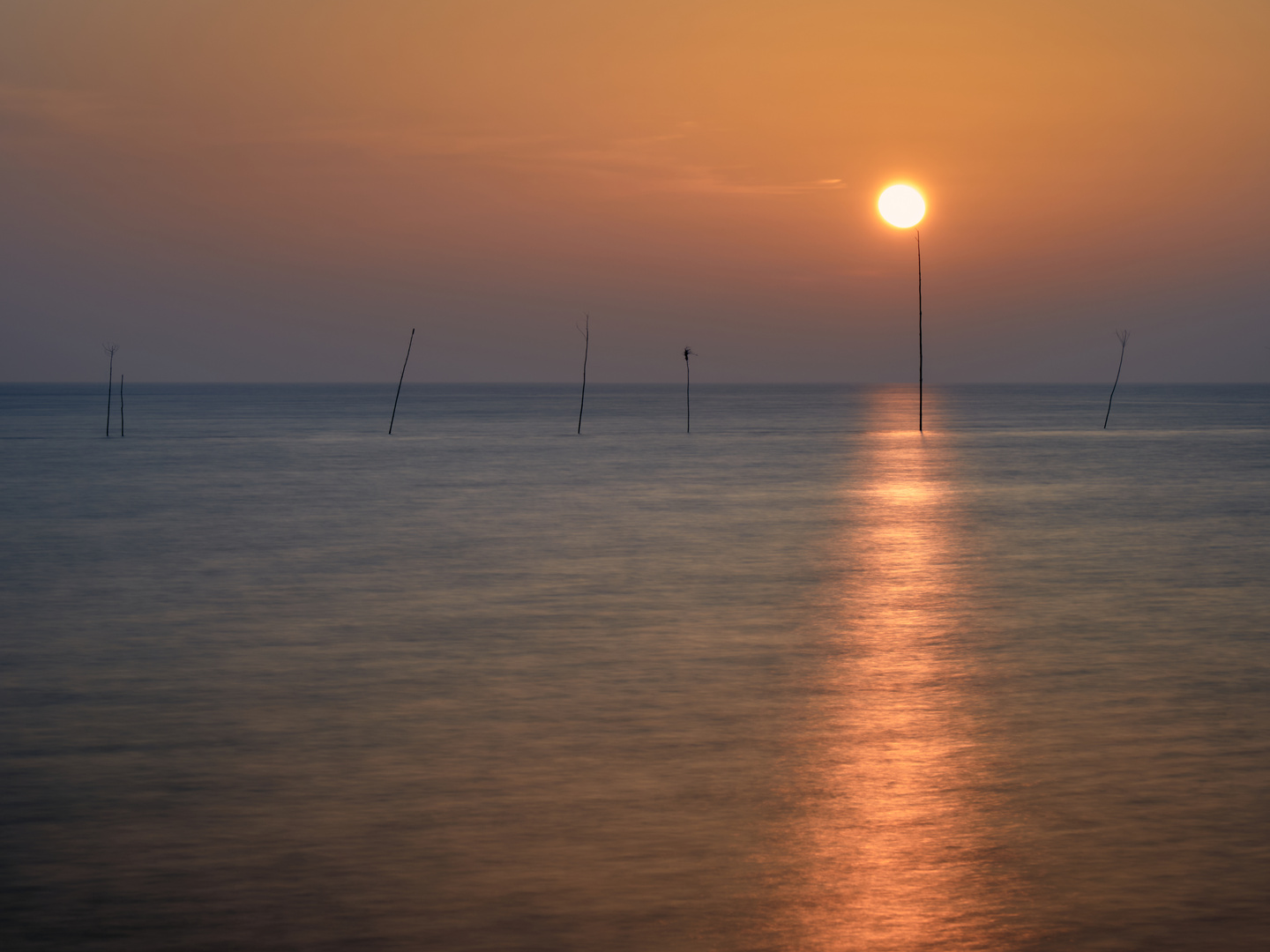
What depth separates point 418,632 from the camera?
44.1ft

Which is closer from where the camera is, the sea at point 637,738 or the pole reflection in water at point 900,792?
the pole reflection in water at point 900,792

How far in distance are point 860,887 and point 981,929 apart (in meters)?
0.65

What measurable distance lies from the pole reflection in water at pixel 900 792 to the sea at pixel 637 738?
0.10 ft

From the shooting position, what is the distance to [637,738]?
918 centimetres

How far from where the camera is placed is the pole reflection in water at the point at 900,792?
5.85 m

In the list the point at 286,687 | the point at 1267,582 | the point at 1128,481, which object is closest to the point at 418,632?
the point at 286,687

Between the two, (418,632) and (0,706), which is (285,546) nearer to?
(418,632)

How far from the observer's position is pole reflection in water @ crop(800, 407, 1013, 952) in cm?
585

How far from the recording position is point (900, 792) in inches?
307

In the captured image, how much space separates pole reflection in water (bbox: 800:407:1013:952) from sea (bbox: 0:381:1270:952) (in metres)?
0.03

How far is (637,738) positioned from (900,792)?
2.06 m

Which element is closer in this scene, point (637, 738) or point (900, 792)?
point (900, 792)

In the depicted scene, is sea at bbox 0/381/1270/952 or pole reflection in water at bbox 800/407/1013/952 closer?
pole reflection in water at bbox 800/407/1013/952

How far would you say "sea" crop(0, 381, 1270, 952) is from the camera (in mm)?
5980
